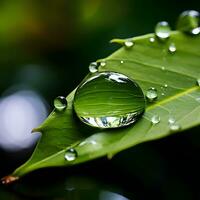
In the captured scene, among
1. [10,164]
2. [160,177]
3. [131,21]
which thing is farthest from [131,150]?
[131,21]

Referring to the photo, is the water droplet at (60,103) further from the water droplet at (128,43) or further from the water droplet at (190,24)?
the water droplet at (190,24)

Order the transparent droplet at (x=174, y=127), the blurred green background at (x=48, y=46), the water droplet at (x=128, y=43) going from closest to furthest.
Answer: the transparent droplet at (x=174, y=127) < the water droplet at (x=128, y=43) < the blurred green background at (x=48, y=46)

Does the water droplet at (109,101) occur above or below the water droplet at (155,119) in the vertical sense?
above

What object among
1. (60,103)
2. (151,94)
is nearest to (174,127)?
(151,94)

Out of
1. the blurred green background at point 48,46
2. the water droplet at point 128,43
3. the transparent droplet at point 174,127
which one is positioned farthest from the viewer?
the blurred green background at point 48,46

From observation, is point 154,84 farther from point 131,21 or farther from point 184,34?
point 131,21

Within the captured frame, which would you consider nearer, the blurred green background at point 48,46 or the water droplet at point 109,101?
the water droplet at point 109,101

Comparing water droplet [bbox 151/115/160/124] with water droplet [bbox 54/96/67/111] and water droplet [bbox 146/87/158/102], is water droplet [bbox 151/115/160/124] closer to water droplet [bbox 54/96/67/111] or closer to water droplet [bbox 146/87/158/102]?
water droplet [bbox 146/87/158/102]

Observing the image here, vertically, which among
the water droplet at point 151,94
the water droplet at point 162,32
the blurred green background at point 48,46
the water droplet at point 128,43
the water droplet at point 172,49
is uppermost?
the water droplet at point 128,43

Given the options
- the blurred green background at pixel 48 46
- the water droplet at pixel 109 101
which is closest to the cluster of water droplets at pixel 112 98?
the water droplet at pixel 109 101
